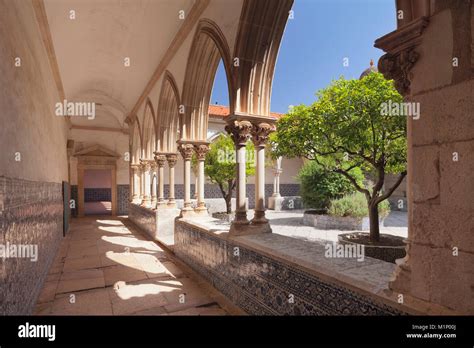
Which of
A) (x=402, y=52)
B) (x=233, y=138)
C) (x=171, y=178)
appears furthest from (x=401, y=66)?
(x=171, y=178)

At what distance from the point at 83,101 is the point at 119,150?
3.72 m

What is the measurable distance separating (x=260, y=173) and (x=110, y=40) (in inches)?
170

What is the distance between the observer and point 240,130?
11.3 ft

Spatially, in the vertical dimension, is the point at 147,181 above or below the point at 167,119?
below

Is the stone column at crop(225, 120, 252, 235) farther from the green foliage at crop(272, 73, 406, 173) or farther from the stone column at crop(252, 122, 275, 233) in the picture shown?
the green foliage at crop(272, 73, 406, 173)

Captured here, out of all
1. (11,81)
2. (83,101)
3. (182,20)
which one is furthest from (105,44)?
(83,101)

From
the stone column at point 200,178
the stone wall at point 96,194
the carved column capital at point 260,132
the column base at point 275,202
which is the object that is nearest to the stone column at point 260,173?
the carved column capital at point 260,132

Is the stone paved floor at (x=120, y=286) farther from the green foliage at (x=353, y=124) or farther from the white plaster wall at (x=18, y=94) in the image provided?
the green foliage at (x=353, y=124)

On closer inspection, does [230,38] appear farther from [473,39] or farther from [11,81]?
[473,39]

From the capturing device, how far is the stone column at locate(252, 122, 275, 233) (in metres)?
3.45

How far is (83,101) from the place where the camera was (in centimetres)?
931

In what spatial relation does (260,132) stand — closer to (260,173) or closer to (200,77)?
(260,173)

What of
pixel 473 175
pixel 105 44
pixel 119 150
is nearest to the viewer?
pixel 473 175

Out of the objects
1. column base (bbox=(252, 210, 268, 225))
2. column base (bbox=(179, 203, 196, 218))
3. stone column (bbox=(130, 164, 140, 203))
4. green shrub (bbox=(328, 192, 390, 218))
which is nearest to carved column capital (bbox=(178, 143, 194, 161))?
column base (bbox=(179, 203, 196, 218))
